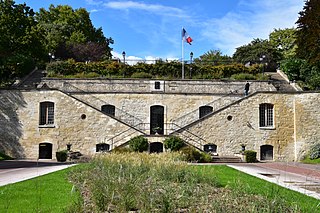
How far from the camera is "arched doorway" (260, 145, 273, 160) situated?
2747cm

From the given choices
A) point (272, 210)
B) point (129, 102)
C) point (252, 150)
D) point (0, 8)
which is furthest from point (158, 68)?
point (272, 210)

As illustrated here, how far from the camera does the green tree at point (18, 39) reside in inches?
1335

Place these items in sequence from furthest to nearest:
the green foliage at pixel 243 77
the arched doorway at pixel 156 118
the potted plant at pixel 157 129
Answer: the green foliage at pixel 243 77
the arched doorway at pixel 156 118
the potted plant at pixel 157 129

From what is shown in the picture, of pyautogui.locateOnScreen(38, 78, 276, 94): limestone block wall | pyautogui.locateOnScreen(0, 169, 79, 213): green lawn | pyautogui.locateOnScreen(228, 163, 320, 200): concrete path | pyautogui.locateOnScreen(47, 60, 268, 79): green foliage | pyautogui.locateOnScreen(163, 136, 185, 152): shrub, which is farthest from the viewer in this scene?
pyautogui.locateOnScreen(47, 60, 268, 79): green foliage

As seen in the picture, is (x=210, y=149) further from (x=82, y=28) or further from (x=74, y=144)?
(x=82, y=28)

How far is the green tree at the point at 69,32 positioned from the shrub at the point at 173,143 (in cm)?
2143

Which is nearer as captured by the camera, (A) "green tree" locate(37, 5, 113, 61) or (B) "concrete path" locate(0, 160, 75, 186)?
(B) "concrete path" locate(0, 160, 75, 186)

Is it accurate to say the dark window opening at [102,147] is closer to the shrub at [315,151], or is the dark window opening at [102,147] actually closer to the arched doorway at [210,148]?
the arched doorway at [210,148]

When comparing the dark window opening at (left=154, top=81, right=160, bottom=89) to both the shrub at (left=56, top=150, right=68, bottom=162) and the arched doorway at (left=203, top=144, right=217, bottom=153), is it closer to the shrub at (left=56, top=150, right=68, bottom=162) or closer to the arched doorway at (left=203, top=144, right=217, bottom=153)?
the arched doorway at (left=203, top=144, right=217, bottom=153)

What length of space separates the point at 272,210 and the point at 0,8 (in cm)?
3473

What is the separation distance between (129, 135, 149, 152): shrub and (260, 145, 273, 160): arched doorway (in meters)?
8.14

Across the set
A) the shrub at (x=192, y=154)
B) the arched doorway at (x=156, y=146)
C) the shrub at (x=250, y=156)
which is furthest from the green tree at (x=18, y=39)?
the shrub at (x=250, y=156)

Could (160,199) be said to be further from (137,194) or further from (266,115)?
(266,115)

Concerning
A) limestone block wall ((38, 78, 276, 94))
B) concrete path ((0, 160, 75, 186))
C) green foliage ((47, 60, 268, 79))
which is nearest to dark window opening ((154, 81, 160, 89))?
limestone block wall ((38, 78, 276, 94))
